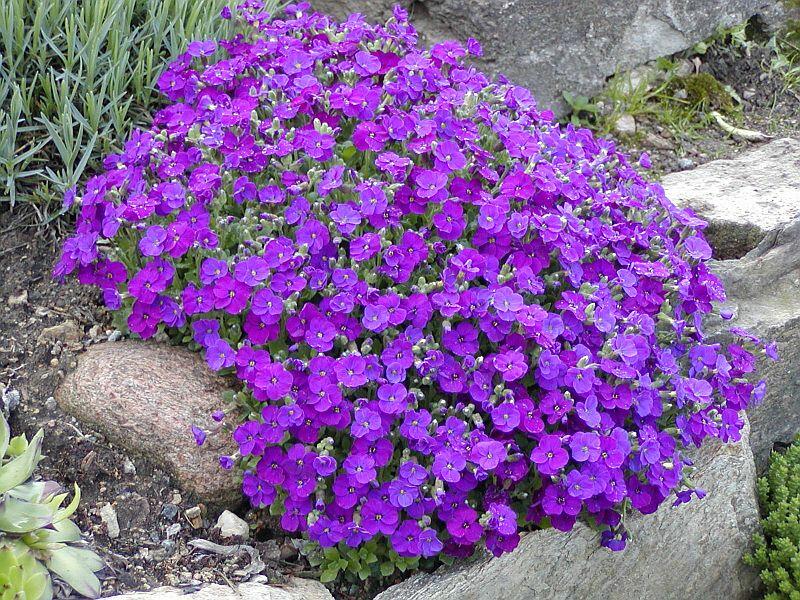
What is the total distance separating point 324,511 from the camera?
246cm

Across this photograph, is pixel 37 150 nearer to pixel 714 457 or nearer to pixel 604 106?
pixel 714 457

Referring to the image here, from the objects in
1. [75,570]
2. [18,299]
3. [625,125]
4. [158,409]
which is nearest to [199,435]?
[158,409]

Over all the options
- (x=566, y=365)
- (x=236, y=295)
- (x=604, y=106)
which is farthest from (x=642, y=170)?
(x=236, y=295)

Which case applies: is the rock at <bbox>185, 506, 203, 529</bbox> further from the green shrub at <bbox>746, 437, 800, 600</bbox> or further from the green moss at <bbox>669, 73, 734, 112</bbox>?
the green moss at <bbox>669, 73, 734, 112</bbox>

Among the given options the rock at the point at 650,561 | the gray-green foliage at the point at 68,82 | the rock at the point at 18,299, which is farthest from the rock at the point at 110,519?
the gray-green foliage at the point at 68,82

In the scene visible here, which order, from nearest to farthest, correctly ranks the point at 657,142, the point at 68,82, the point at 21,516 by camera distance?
the point at 21,516 < the point at 68,82 < the point at 657,142

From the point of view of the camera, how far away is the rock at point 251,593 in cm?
225

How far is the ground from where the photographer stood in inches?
98.2

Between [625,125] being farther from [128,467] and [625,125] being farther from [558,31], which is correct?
[128,467]

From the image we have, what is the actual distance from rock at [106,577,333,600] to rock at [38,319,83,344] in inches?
40.2

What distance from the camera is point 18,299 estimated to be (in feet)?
10.2

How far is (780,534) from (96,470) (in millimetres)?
2415

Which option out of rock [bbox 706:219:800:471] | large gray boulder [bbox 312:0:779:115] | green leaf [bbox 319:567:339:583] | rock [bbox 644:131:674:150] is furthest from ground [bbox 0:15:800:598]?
rock [bbox 644:131:674:150]

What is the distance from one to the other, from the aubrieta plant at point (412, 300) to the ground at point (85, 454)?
0.22 meters
